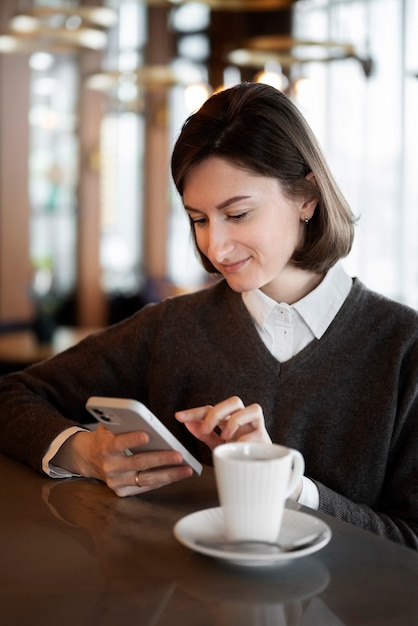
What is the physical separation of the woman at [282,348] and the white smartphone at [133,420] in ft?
0.54

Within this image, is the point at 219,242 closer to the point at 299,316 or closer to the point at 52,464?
the point at 299,316

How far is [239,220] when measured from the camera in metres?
1.71

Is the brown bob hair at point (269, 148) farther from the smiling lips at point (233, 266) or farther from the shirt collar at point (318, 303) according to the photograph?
the smiling lips at point (233, 266)

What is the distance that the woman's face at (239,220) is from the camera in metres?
1.69

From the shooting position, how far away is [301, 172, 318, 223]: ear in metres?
1.82

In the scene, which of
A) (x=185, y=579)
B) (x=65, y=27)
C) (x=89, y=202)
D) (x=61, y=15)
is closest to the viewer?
(x=185, y=579)

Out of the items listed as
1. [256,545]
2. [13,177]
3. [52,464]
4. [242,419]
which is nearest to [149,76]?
[13,177]

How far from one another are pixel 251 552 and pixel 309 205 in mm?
937

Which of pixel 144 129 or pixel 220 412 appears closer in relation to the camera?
pixel 220 412

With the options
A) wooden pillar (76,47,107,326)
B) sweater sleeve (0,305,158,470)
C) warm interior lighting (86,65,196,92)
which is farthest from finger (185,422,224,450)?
wooden pillar (76,47,107,326)

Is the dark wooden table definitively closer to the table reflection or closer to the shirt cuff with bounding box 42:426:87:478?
the table reflection

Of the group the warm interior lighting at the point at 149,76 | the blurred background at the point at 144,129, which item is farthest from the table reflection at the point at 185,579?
the warm interior lighting at the point at 149,76

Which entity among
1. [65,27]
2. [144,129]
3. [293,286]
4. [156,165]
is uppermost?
[65,27]

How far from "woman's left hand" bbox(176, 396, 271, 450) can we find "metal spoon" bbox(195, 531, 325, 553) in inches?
9.3
